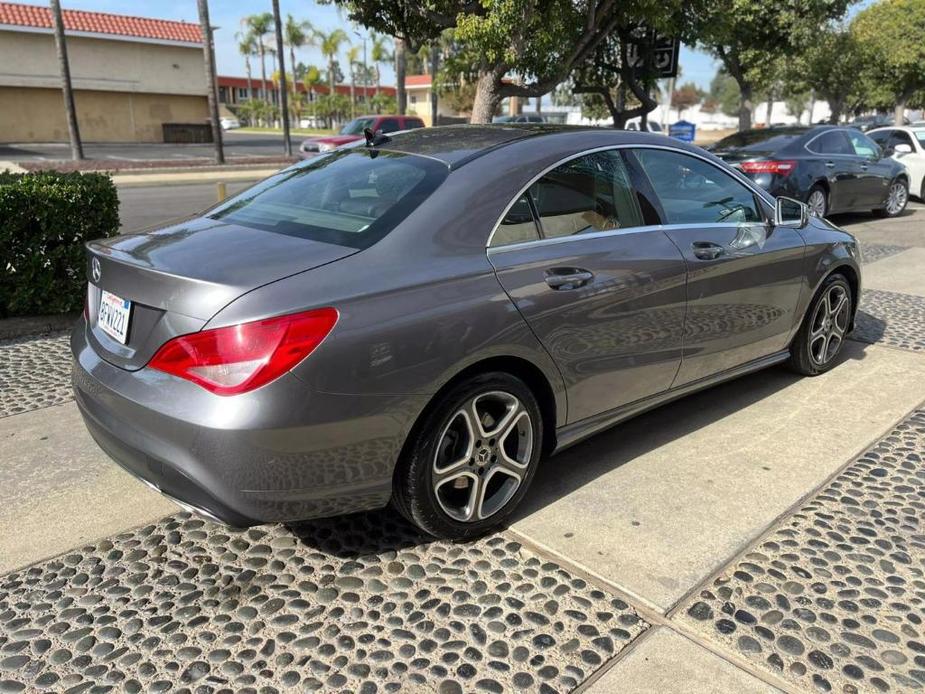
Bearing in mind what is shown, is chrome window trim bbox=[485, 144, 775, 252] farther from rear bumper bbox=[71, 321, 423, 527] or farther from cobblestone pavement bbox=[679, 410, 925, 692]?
cobblestone pavement bbox=[679, 410, 925, 692]

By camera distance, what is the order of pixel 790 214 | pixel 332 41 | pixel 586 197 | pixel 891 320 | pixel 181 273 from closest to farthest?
pixel 181 273 < pixel 586 197 < pixel 790 214 < pixel 891 320 < pixel 332 41

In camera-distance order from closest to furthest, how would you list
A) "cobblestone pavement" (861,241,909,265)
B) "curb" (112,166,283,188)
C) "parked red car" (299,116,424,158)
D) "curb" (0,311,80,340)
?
"curb" (0,311,80,340)
"cobblestone pavement" (861,241,909,265)
"curb" (112,166,283,188)
"parked red car" (299,116,424,158)

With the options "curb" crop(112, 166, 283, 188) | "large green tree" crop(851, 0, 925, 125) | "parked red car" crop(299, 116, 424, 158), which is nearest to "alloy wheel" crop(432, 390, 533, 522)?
"curb" crop(112, 166, 283, 188)

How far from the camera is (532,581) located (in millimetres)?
2877

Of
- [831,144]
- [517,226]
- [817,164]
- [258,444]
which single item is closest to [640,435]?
→ [517,226]

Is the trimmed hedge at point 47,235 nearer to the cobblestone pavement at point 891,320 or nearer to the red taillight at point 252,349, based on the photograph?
the red taillight at point 252,349

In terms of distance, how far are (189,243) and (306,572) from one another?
1345 millimetres

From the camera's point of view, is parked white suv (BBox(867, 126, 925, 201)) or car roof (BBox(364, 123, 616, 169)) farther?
parked white suv (BBox(867, 126, 925, 201))

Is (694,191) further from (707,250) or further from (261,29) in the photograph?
(261,29)

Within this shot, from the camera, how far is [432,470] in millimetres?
2881

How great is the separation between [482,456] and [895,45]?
31635 millimetres

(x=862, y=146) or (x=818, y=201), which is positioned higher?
(x=862, y=146)

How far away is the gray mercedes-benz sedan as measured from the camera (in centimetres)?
250

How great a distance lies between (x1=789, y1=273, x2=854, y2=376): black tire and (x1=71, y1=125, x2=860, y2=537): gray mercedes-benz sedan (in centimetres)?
86
